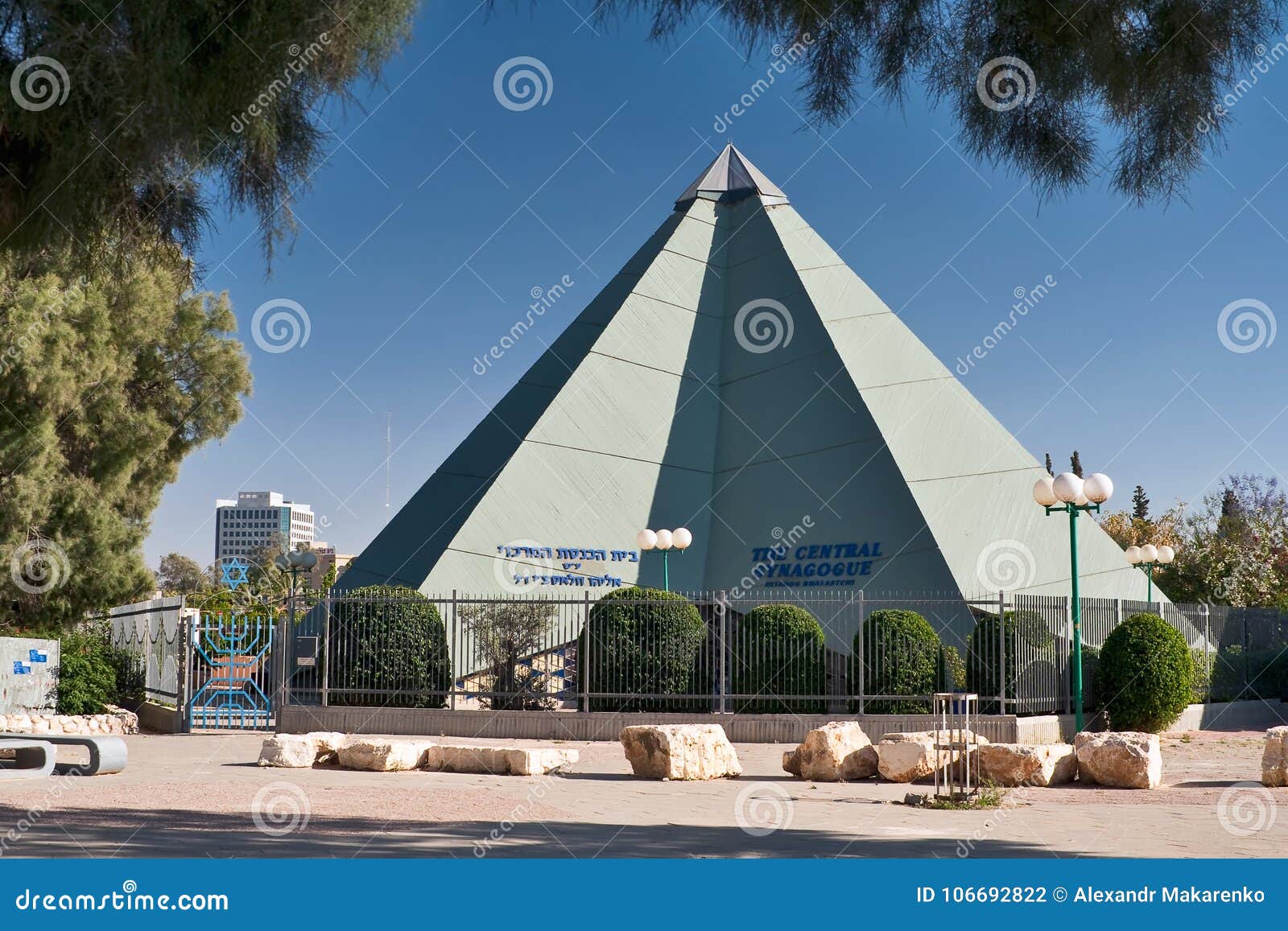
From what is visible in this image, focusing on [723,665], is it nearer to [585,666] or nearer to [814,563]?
[585,666]

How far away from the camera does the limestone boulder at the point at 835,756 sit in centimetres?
1286

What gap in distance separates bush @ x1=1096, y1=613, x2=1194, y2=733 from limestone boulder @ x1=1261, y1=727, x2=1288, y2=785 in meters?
5.14

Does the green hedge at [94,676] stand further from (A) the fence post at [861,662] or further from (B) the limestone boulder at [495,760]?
(A) the fence post at [861,662]

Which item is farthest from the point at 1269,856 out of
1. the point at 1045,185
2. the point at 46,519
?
the point at 46,519

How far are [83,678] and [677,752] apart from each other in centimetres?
1202

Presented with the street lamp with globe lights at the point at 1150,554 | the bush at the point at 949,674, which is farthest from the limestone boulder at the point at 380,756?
the street lamp with globe lights at the point at 1150,554

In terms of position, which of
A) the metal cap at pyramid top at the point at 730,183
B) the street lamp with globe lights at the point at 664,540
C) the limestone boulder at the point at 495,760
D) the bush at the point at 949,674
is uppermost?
the metal cap at pyramid top at the point at 730,183

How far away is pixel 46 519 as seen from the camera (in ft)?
92.6

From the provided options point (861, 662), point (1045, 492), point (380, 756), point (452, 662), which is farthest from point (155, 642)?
point (1045, 492)

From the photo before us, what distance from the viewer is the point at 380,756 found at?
1348 centimetres

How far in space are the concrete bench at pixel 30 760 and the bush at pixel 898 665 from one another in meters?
10.6

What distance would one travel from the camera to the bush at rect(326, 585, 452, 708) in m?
19.4

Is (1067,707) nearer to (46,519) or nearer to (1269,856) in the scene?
(1269,856)

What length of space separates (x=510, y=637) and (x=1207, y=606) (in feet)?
41.6
